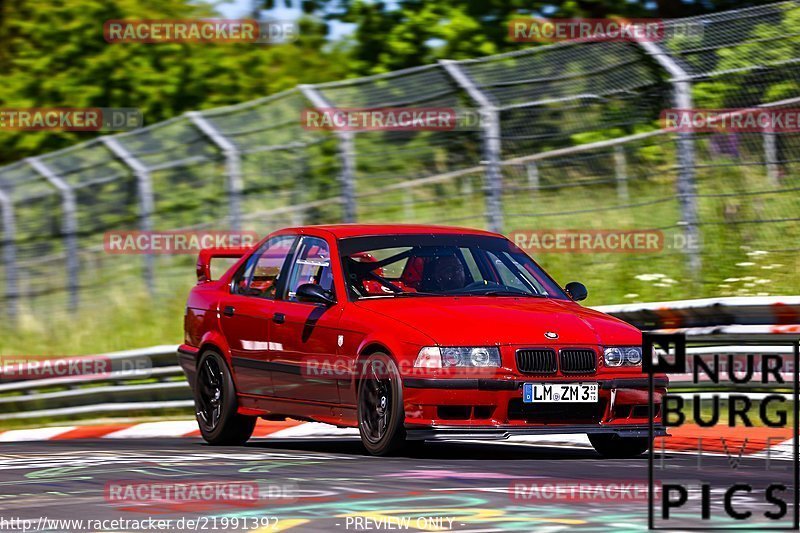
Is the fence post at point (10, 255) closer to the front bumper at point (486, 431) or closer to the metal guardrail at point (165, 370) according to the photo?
the metal guardrail at point (165, 370)


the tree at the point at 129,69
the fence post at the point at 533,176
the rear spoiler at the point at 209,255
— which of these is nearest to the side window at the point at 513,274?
the rear spoiler at the point at 209,255

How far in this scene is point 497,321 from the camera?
10367 millimetres

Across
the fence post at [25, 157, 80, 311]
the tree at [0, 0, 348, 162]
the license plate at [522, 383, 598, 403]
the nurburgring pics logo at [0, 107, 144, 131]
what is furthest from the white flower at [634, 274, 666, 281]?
the nurburgring pics logo at [0, 107, 144, 131]

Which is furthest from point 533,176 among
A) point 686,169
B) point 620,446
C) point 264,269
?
point 620,446

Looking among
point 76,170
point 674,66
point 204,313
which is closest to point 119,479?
point 204,313

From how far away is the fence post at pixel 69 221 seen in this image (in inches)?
814

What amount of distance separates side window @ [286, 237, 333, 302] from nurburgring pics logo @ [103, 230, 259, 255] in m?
7.09

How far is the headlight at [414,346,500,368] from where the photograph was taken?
33.2ft

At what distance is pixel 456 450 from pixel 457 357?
52.3 inches

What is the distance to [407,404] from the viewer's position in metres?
10.1

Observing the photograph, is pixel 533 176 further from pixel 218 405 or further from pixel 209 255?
pixel 218 405

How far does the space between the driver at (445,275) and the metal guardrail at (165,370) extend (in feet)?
6.58

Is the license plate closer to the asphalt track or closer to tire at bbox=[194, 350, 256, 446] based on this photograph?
the asphalt track

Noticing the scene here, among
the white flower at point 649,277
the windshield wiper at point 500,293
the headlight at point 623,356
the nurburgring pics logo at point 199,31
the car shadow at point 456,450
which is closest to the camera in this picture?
the headlight at point 623,356
